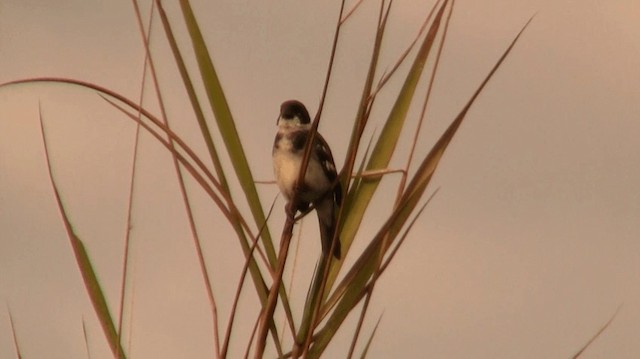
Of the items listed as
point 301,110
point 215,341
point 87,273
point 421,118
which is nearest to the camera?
point 215,341

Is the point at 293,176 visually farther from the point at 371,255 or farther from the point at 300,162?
the point at 371,255

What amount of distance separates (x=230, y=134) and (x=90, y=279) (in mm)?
331

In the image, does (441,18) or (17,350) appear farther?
(441,18)

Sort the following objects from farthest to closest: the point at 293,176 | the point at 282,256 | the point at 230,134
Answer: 1. the point at 293,176
2. the point at 230,134
3. the point at 282,256

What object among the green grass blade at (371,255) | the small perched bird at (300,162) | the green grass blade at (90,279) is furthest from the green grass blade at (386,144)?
the small perched bird at (300,162)

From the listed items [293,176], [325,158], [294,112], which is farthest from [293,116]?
[293,176]

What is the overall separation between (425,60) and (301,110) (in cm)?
239

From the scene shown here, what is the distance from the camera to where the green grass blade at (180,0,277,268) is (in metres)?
1.49

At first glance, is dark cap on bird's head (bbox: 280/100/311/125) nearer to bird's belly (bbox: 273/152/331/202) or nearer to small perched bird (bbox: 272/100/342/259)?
small perched bird (bbox: 272/100/342/259)

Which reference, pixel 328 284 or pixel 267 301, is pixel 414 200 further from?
pixel 267 301

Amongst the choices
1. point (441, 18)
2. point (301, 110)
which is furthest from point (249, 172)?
point (301, 110)

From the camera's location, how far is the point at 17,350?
4.83ft

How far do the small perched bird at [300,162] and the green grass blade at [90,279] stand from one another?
189 cm

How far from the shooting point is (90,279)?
157cm
